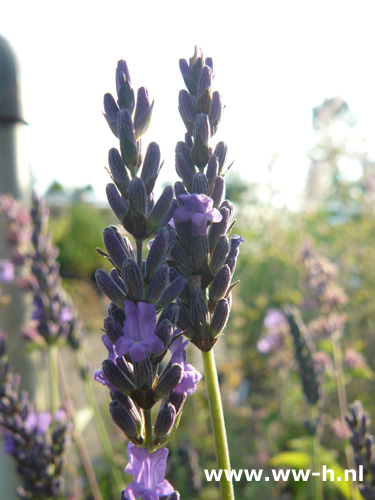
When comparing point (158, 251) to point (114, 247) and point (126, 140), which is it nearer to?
point (114, 247)

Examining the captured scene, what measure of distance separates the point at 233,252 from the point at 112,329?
33cm

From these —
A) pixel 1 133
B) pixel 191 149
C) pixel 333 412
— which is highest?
pixel 1 133

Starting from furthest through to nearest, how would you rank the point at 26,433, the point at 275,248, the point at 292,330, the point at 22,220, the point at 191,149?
the point at 275,248 → the point at 22,220 → the point at 292,330 → the point at 26,433 → the point at 191,149

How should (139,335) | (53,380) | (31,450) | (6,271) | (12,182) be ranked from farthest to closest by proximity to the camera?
1. (6,271)
2. (12,182)
3. (53,380)
4. (31,450)
5. (139,335)

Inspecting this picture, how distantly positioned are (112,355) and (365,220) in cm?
386

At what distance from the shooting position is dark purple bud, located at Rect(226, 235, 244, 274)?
975 millimetres

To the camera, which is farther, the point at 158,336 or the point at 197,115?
the point at 197,115

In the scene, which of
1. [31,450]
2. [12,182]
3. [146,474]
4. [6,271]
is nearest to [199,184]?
[146,474]

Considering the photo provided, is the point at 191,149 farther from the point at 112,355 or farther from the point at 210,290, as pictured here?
the point at 112,355

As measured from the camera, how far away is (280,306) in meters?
5.10

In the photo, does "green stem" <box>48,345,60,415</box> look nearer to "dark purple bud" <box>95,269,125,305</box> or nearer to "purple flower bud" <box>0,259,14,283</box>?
"purple flower bud" <box>0,259,14,283</box>

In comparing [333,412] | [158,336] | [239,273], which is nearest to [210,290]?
[158,336]

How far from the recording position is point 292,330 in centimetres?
190

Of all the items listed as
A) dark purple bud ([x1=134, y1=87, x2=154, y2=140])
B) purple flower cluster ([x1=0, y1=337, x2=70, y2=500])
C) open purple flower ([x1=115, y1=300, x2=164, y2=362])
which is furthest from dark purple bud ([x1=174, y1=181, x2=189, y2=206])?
purple flower cluster ([x1=0, y1=337, x2=70, y2=500])
